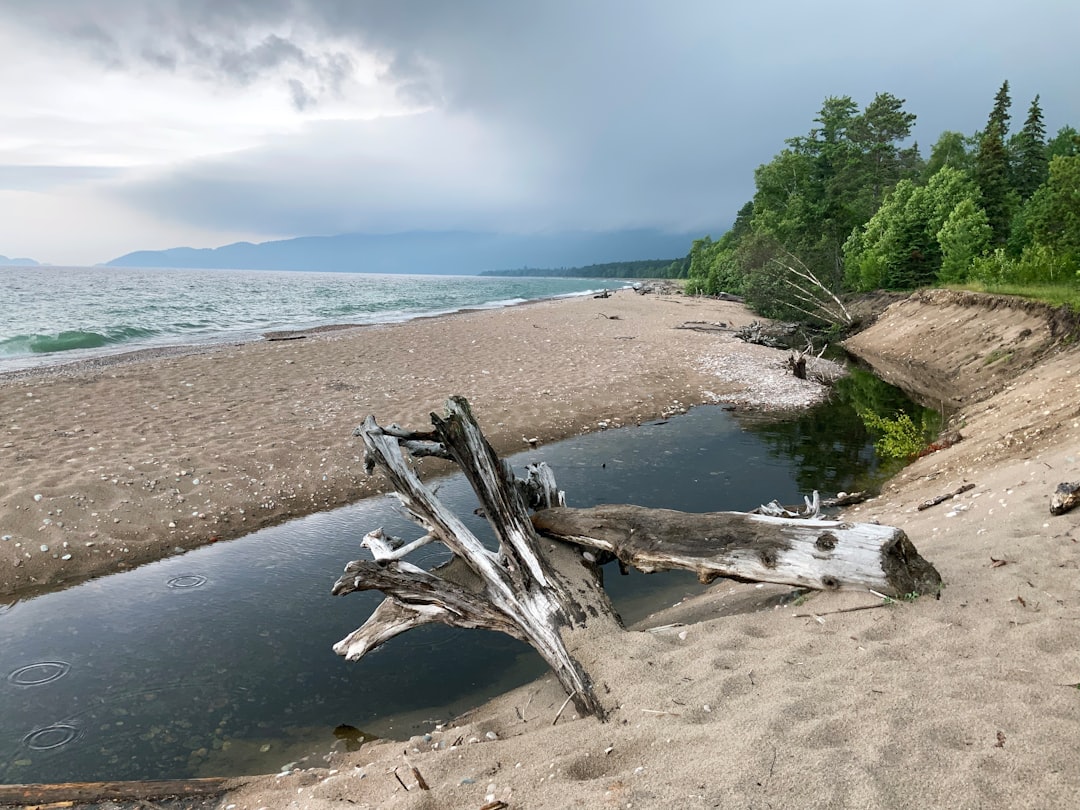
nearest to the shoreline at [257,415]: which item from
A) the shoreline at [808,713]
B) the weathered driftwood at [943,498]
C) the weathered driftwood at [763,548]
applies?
the shoreline at [808,713]

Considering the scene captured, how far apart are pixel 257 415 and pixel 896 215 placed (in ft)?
150

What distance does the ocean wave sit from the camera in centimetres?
3148

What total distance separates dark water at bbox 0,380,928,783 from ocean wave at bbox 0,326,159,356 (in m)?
30.2

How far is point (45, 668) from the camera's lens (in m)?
6.70

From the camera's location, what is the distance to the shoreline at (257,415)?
984 cm

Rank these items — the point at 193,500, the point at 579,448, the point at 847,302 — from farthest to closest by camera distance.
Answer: the point at 847,302 < the point at 579,448 < the point at 193,500

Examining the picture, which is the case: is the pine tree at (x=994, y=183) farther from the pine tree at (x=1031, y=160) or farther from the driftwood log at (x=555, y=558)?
the driftwood log at (x=555, y=558)

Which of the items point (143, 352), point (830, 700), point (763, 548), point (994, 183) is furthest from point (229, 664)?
point (994, 183)

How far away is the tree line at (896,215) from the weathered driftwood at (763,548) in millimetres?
23810

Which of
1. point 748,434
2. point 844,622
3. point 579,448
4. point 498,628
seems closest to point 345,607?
point 498,628

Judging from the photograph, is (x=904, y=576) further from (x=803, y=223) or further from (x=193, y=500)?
(x=803, y=223)

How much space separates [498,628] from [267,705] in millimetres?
2597

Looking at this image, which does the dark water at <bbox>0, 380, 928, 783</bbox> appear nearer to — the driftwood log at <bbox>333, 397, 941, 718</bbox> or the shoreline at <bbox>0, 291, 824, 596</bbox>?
the driftwood log at <bbox>333, 397, 941, 718</bbox>

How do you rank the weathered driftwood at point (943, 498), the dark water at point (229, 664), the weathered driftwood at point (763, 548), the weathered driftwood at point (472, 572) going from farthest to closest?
the weathered driftwood at point (943, 498)
the weathered driftwood at point (472, 572)
the dark water at point (229, 664)
the weathered driftwood at point (763, 548)
